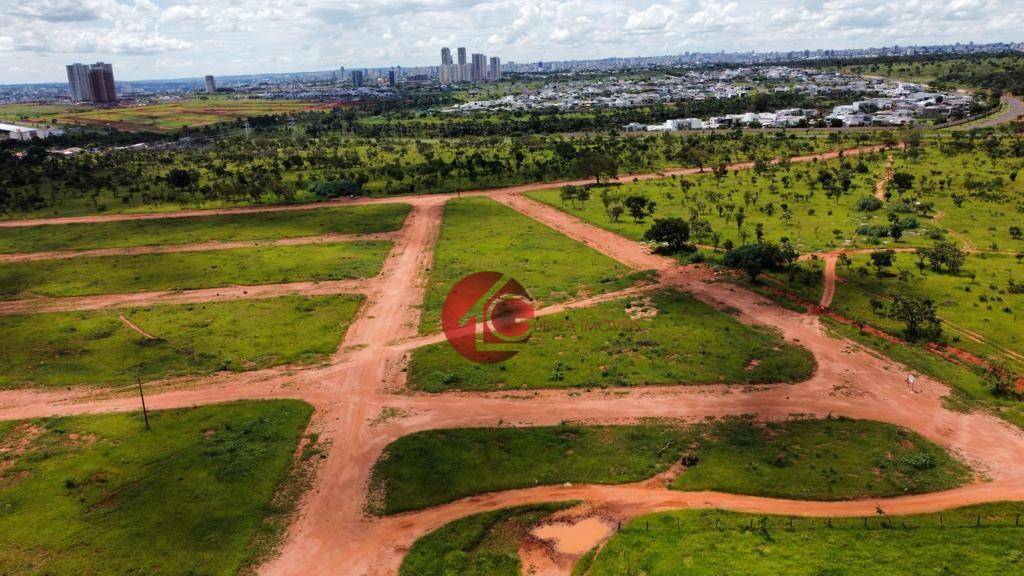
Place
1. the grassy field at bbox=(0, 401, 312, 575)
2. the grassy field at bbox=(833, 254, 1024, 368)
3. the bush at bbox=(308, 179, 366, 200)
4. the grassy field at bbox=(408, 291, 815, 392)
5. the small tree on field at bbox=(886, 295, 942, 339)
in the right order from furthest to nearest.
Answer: the bush at bbox=(308, 179, 366, 200)
the small tree on field at bbox=(886, 295, 942, 339)
the grassy field at bbox=(833, 254, 1024, 368)
the grassy field at bbox=(408, 291, 815, 392)
the grassy field at bbox=(0, 401, 312, 575)

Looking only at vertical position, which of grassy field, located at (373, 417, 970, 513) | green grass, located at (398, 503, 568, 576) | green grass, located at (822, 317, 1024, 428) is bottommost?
green grass, located at (398, 503, 568, 576)

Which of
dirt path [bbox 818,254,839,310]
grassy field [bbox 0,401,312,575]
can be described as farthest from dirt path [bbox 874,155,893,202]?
grassy field [bbox 0,401,312,575]

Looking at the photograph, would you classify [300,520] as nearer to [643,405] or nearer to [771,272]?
[643,405]

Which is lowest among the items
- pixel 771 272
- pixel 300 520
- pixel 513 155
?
pixel 300 520

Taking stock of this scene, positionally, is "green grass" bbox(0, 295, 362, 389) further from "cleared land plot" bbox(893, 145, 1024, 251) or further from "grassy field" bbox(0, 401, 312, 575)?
"cleared land plot" bbox(893, 145, 1024, 251)

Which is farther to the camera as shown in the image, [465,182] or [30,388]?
[465,182]

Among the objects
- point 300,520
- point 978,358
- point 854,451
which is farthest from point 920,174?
point 300,520

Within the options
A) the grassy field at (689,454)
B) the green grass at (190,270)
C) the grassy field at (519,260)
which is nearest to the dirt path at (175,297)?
the green grass at (190,270)
